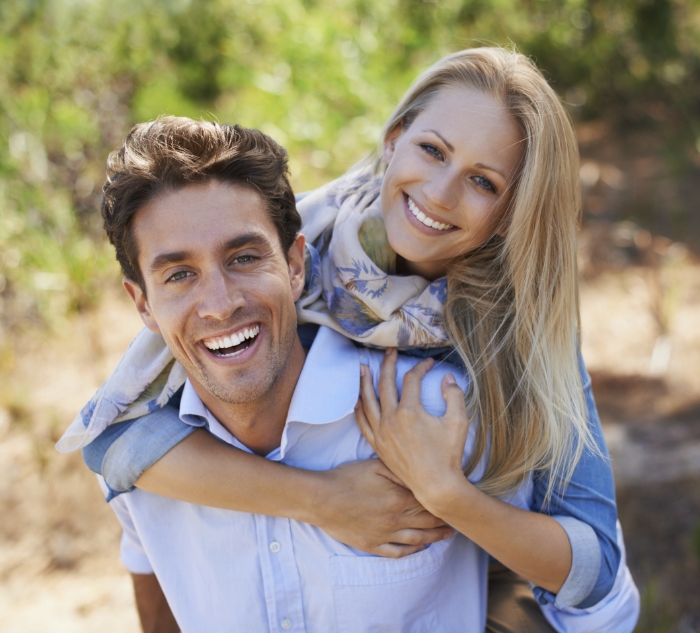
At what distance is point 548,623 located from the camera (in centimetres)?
199

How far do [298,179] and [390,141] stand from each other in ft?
8.72

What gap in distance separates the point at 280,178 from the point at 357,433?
29.7 inches

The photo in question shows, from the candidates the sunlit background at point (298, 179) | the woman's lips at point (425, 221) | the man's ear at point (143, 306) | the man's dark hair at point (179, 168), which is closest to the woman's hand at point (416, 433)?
the woman's lips at point (425, 221)

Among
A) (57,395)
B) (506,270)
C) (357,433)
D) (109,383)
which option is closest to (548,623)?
(357,433)

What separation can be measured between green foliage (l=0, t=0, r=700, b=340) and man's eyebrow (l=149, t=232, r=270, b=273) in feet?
8.89

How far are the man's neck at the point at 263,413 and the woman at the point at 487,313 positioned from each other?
9cm

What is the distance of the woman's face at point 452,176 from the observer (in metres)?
1.90

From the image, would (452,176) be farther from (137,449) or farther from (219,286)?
(137,449)

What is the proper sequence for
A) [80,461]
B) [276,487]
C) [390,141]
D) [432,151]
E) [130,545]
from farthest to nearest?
[80,461] < [390,141] < [130,545] < [432,151] < [276,487]

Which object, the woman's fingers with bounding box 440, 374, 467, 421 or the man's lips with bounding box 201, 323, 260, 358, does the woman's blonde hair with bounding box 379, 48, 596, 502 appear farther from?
the man's lips with bounding box 201, 323, 260, 358

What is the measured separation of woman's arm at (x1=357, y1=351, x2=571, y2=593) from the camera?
1692 millimetres

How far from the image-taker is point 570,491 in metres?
1.84

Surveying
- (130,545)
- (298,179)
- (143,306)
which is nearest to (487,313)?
(143,306)

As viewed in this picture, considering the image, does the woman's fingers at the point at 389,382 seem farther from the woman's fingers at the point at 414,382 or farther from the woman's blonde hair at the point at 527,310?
the woman's blonde hair at the point at 527,310
